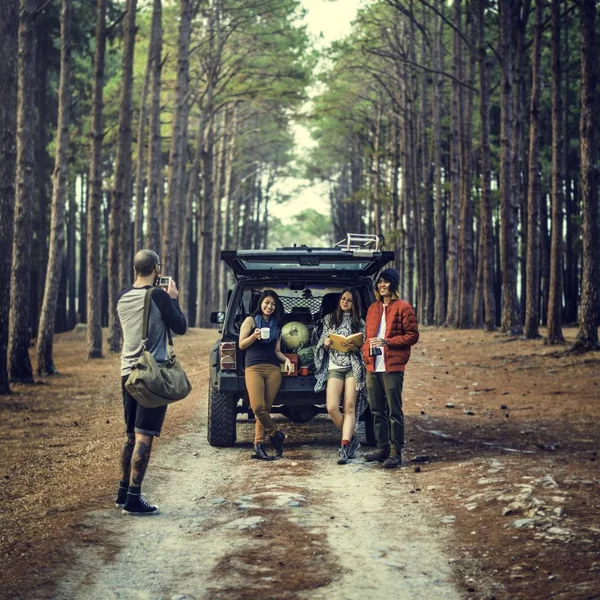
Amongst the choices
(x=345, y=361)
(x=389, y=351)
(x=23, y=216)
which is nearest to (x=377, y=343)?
(x=389, y=351)

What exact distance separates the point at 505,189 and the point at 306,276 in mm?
15231

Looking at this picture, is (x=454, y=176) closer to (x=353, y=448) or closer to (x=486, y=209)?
Answer: (x=486, y=209)

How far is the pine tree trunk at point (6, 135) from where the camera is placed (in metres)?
15.9

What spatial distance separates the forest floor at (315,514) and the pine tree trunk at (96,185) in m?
11.3

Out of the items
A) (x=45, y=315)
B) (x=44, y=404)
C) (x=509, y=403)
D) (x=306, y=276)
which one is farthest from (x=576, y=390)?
(x=45, y=315)

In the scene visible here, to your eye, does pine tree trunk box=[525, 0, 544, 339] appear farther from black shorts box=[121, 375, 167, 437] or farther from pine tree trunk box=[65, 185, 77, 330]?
pine tree trunk box=[65, 185, 77, 330]

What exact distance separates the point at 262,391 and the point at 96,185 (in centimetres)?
1619

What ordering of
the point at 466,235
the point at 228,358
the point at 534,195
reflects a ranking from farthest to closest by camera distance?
the point at 466,235 < the point at 534,195 < the point at 228,358

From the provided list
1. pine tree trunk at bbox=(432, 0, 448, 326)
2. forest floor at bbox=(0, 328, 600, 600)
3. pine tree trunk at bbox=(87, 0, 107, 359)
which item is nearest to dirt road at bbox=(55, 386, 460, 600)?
forest floor at bbox=(0, 328, 600, 600)

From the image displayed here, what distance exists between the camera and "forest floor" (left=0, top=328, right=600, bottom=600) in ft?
19.1

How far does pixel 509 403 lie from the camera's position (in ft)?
47.8

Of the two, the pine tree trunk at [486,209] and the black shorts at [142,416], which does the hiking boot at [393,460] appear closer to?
the black shorts at [142,416]

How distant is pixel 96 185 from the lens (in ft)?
81.6

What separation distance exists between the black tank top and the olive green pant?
1.04m
